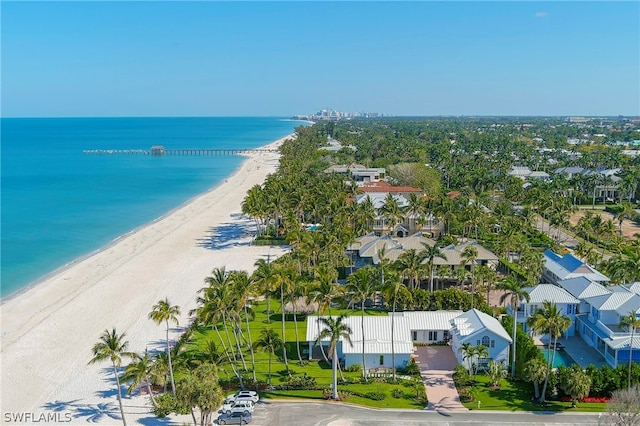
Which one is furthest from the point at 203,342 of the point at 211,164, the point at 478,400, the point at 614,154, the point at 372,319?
the point at 211,164

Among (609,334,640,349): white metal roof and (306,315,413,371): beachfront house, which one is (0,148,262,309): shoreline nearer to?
(306,315,413,371): beachfront house

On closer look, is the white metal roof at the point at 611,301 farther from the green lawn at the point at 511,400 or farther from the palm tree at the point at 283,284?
the palm tree at the point at 283,284

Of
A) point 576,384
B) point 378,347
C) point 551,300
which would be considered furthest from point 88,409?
point 551,300

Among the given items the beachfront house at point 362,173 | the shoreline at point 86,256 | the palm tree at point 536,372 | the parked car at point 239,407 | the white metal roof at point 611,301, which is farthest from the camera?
the beachfront house at point 362,173

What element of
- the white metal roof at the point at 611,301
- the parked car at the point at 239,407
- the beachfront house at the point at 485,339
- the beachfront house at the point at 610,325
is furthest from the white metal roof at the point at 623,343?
the parked car at the point at 239,407

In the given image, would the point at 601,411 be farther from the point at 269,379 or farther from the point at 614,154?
the point at 614,154

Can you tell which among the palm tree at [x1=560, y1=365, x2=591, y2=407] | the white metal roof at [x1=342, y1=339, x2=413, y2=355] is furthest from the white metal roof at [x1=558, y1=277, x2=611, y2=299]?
the white metal roof at [x1=342, y1=339, x2=413, y2=355]
